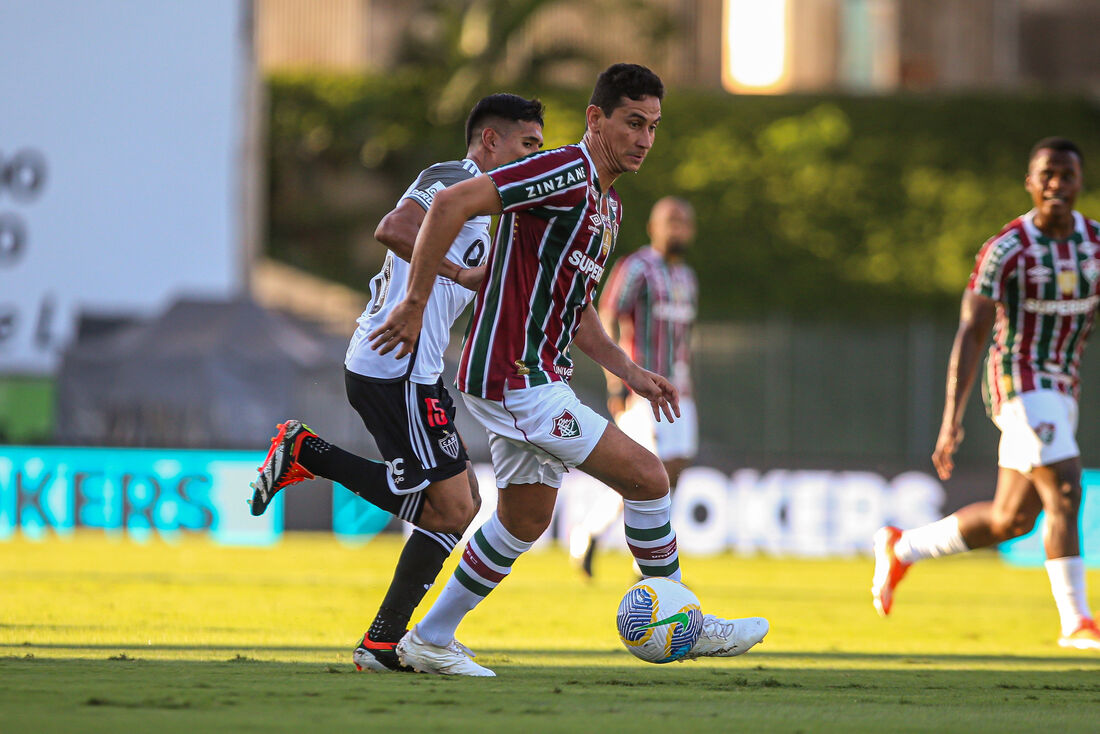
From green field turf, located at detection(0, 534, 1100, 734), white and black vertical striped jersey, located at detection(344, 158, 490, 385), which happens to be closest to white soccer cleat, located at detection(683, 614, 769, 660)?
green field turf, located at detection(0, 534, 1100, 734)

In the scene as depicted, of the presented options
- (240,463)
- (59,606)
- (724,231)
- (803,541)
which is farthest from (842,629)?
(724,231)

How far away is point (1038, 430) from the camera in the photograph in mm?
7203

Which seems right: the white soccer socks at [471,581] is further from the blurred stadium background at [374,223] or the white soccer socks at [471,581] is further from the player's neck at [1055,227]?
the blurred stadium background at [374,223]

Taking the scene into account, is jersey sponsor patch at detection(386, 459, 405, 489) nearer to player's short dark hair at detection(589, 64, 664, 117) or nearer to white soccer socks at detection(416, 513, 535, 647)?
white soccer socks at detection(416, 513, 535, 647)

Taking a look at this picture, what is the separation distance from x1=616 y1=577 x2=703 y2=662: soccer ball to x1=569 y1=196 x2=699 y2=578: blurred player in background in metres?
4.62

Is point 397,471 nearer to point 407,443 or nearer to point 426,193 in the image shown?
point 407,443

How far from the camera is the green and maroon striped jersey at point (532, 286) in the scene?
17.5 feet

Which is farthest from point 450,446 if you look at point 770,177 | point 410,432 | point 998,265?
point 770,177

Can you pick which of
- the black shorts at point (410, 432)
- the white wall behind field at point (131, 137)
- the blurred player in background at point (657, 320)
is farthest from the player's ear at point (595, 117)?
the white wall behind field at point (131, 137)

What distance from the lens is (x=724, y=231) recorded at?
28.7m

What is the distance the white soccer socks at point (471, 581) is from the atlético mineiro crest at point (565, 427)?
19.3 inches

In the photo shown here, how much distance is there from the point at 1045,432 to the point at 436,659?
10.8ft

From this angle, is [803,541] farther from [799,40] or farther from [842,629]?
[799,40]

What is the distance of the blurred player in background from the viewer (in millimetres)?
10203
